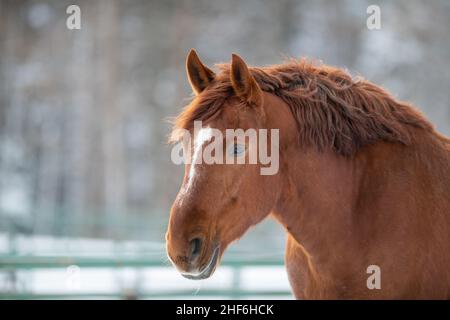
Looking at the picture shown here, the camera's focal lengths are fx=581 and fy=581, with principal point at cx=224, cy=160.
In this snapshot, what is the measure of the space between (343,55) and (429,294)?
76.7 ft

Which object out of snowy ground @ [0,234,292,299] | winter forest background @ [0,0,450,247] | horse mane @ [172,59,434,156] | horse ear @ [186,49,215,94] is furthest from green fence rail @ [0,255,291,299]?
winter forest background @ [0,0,450,247]

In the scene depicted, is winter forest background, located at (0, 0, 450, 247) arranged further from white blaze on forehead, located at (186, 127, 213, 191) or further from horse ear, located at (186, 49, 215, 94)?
white blaze on forehead, located at (186, 127, 213, 191)

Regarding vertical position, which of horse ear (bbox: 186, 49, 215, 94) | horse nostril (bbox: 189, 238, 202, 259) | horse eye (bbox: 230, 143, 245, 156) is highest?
horse ear (bbox: 186, 49, 215, 94)

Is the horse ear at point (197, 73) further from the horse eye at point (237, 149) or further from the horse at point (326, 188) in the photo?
the horse eye at point (237, 149)

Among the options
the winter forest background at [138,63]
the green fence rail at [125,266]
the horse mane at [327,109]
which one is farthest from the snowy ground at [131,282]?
the winter forest background at [138,63]

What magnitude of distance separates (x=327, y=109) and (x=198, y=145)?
91cm

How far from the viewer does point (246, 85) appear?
3.63 meters

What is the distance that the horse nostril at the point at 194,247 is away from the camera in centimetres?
331

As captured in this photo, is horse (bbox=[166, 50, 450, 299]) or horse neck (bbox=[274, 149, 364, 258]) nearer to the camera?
horse (bbox=[166, 50, 450, 299])

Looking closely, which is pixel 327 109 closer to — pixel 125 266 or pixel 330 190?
pixel 330 190

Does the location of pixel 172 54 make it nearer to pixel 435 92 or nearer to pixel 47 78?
pixel 47 78

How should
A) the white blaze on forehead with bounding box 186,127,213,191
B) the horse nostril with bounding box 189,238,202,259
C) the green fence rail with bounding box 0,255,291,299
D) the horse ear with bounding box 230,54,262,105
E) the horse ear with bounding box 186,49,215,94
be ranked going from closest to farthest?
the horse nostril with bounding box 189,238,202,259 < the white blaze on forehead with bounding box 186,127,213,191 < the horse ear with bounding box 230,54,262,105 < the horse ear with bounding box 186,49,215,94 < the green fence rail with bounding box 0,255,291,299

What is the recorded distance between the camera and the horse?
3.44 m

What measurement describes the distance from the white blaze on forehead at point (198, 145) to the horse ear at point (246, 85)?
34cm
